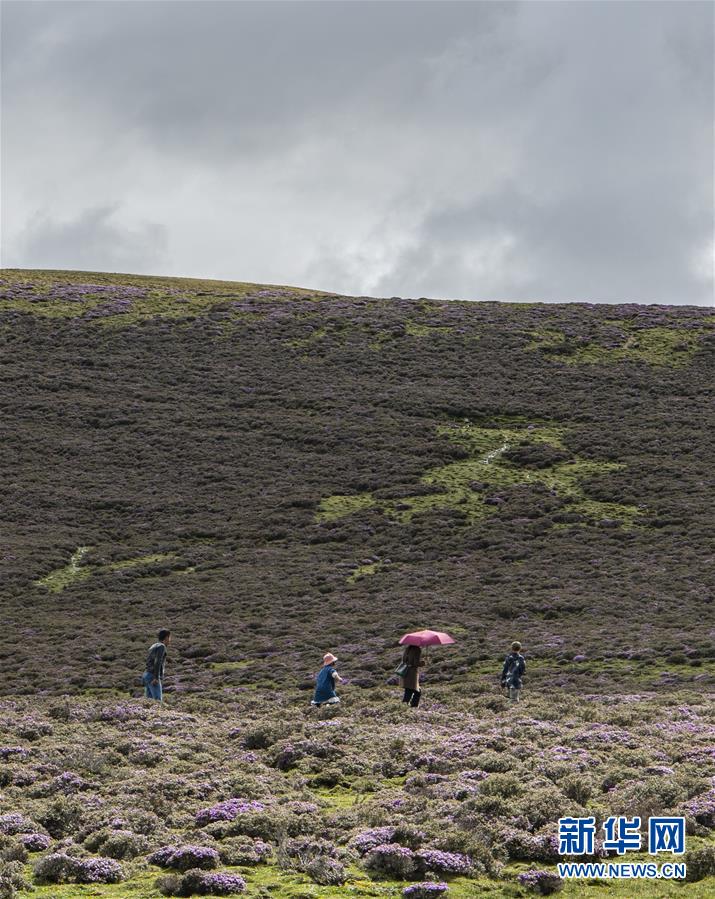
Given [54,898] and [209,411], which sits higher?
[209,411]

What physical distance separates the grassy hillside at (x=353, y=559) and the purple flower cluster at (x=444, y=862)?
24 cm

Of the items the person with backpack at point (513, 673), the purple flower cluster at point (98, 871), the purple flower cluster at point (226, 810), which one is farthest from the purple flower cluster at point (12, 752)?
the person with backpack at point (513, 673)

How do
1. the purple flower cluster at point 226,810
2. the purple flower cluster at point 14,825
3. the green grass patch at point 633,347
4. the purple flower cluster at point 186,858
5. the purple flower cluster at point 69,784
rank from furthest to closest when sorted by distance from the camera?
the green grass patch at point 633,347 < the purple flower cluster at point 69,784 < the purple flower cluster at point 226,810 < the purple flower cluster at point 14,825 < the purple flower cluster at point 186,858

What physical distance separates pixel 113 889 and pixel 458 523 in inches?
1783

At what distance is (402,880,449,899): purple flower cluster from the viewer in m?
12.6

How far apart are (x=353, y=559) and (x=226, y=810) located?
3616 centimetres

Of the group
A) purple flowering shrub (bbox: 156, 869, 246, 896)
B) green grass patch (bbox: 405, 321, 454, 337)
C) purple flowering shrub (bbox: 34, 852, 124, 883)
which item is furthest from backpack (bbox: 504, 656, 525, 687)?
green grass patch (bbox: 405, 321, 454, 337)

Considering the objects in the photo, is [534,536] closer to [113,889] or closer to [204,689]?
[204,689]

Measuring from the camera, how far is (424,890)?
12625 millimetres

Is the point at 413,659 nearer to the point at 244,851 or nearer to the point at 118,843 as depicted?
the point at 244,851

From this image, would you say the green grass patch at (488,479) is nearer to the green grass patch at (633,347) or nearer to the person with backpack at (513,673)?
the green grass patch at (633,347)

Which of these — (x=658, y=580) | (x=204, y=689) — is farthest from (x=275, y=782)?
(x=658, y=580)

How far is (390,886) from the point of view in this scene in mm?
12984

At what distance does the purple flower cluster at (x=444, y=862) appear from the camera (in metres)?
13.5
